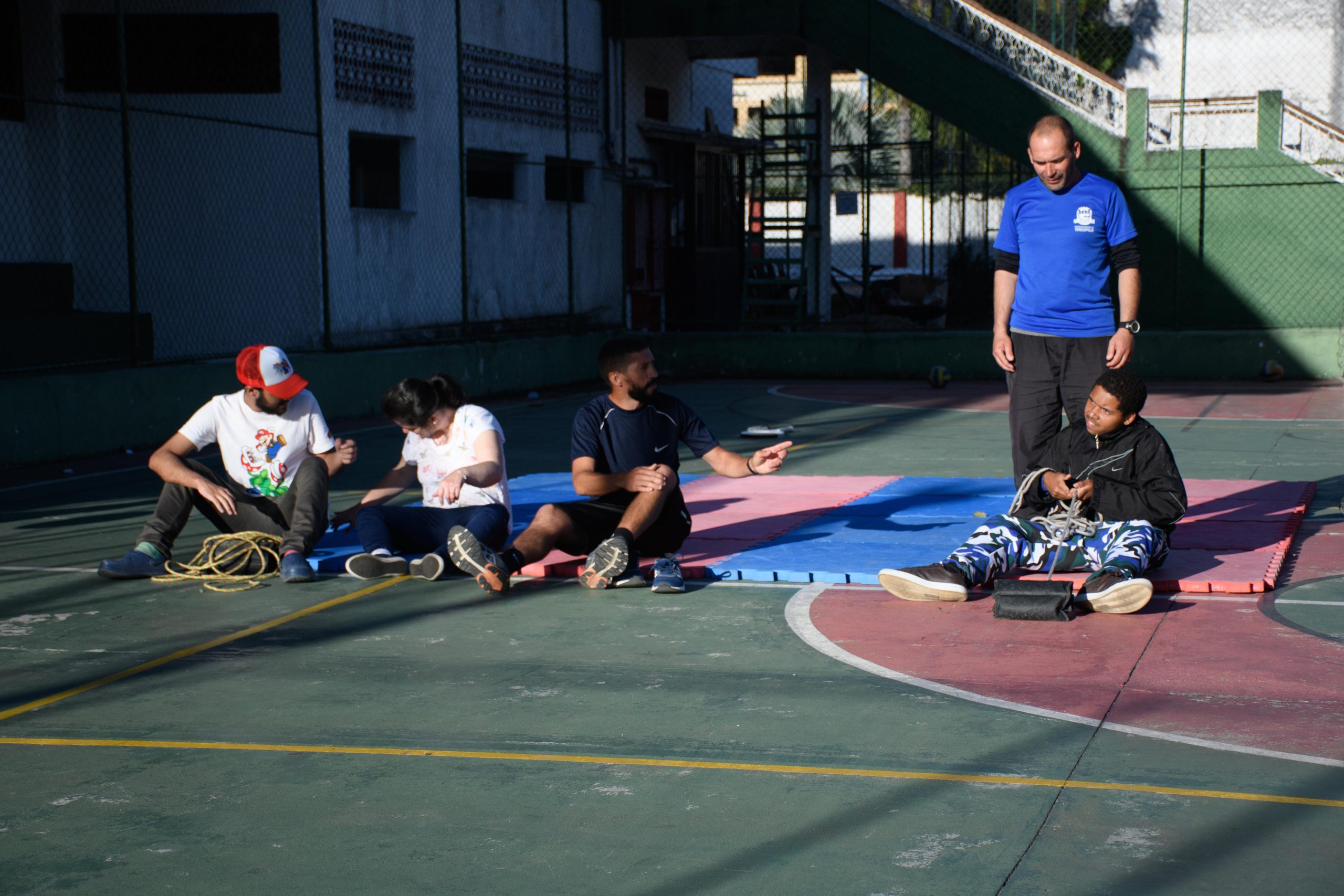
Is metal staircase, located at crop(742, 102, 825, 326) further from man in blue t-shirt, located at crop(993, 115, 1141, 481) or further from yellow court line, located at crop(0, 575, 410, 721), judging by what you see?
yellow court line, located at crop(0, 575, 410, 721)

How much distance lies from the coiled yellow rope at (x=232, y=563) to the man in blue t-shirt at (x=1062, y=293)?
12.2 ft

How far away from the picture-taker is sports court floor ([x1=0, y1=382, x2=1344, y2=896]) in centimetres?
358

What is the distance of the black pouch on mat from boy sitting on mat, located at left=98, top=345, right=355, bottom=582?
A: 318 cm

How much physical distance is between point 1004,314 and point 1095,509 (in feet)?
3.90

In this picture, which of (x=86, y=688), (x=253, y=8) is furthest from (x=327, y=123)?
(x=86, y=688)

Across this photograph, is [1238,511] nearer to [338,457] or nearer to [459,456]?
[459,456]

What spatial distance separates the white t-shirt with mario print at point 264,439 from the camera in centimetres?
739

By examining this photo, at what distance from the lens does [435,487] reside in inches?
287

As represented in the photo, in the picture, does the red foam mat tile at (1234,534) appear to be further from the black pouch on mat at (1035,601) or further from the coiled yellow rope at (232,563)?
the coiled yellow rope at (232,563)

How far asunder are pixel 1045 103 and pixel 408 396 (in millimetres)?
16843

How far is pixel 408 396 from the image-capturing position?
6895 millimetres

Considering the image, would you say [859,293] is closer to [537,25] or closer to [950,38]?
[950,38]

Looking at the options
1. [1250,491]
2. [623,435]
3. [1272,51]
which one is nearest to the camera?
[623,435]

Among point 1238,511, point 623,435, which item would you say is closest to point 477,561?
point 623,435
